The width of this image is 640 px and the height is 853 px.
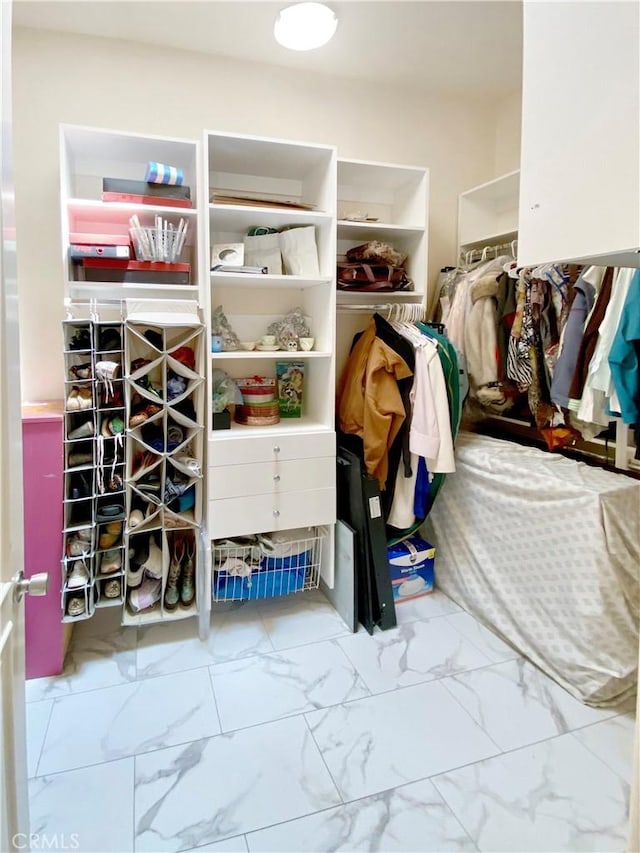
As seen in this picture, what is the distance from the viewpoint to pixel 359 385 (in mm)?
2443

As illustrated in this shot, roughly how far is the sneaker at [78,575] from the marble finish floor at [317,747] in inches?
14.8

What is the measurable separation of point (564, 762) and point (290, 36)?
2.86 metres

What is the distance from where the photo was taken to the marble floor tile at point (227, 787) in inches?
55.2

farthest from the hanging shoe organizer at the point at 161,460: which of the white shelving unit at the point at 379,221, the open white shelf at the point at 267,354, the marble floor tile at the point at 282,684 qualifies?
the white shelving unit at the point at 379,221

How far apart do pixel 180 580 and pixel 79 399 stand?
904 mm

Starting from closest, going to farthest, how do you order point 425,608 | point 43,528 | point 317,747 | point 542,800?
1. point 542,800
2. point 317,747
3. point 43,528
4. point 425,608

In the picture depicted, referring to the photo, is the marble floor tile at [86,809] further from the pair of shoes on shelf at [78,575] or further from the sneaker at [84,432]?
the sneaker at [84,432]

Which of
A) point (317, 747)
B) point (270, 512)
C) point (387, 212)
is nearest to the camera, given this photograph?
point (317, 747)

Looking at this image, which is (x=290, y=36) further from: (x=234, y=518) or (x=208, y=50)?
(x=234, y=518)

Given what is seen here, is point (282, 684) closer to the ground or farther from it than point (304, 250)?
closer to the ground

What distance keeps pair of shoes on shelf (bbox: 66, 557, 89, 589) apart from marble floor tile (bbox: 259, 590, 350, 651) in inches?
32.9

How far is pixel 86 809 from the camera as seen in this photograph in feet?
4.76

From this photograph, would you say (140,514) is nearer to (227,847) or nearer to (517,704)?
(227,847)

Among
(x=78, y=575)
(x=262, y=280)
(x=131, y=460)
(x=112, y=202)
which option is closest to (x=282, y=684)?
(x=78, y=575)
